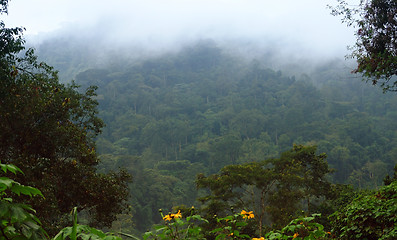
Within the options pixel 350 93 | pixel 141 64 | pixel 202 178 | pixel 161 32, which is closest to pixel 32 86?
pixel 202 178

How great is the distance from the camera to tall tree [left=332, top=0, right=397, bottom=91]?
15.9ft

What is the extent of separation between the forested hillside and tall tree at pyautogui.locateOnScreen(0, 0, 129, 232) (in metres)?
19.0

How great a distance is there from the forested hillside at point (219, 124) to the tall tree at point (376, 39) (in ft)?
60.9

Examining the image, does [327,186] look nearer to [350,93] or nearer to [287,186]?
[287,186]

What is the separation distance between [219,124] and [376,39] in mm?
48795

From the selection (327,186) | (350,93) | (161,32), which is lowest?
(327,186)

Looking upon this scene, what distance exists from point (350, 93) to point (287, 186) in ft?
200

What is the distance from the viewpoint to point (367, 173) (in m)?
32.6

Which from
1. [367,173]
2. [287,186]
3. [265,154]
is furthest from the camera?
[265,154]

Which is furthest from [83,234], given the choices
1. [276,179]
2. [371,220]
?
[276,179]

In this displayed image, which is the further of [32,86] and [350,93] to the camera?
[350,93]

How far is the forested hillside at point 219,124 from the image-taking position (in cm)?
3075

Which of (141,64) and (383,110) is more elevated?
(141,64)

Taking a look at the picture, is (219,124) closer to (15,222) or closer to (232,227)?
(232,227)
